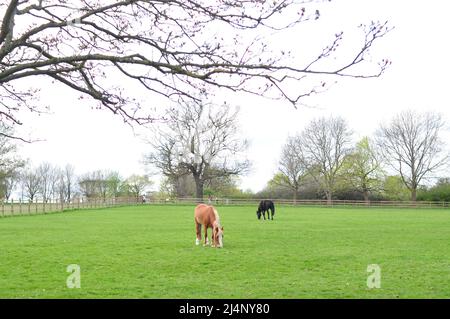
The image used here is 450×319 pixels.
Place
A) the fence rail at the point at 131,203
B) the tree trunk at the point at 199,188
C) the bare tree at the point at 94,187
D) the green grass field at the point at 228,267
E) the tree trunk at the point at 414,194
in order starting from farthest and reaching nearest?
the bare tree at the point at 94,187, the tree trunk at the point at 199,188, the tree trunk at the point at 414,194, the fence rail at the point at 131,203, the green grass field at the point at 228,267

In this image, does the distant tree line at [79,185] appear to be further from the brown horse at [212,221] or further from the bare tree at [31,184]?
the brown horse at [212,221]

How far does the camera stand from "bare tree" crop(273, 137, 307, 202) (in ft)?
226

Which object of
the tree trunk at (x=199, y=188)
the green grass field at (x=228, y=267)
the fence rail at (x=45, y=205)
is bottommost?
the green grass field at (x=228, y=267)

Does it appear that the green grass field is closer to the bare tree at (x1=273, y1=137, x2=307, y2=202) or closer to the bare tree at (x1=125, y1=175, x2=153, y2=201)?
the bare tree at (x1=273, y1=137, x2=307, y2=202)

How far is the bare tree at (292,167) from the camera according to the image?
226 ft

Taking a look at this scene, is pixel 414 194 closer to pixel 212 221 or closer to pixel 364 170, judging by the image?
pixel 364 170

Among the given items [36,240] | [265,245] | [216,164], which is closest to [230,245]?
[265,245]

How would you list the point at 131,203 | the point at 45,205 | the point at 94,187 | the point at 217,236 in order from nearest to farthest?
1. the point at 217,236
2. the point at 45,205
3. the point at 131,203
4. the point at 94,187

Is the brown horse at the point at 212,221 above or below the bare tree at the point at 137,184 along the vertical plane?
below

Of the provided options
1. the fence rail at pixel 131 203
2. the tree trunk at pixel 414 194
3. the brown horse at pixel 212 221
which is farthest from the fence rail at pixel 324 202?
the brown horse at pixel 212 221

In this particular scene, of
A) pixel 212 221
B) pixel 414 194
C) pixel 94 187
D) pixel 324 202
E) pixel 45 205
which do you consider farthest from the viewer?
pixel 94 187

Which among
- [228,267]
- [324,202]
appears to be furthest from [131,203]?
[228,267]

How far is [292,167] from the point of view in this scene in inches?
2729

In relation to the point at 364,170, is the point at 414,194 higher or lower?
lower
